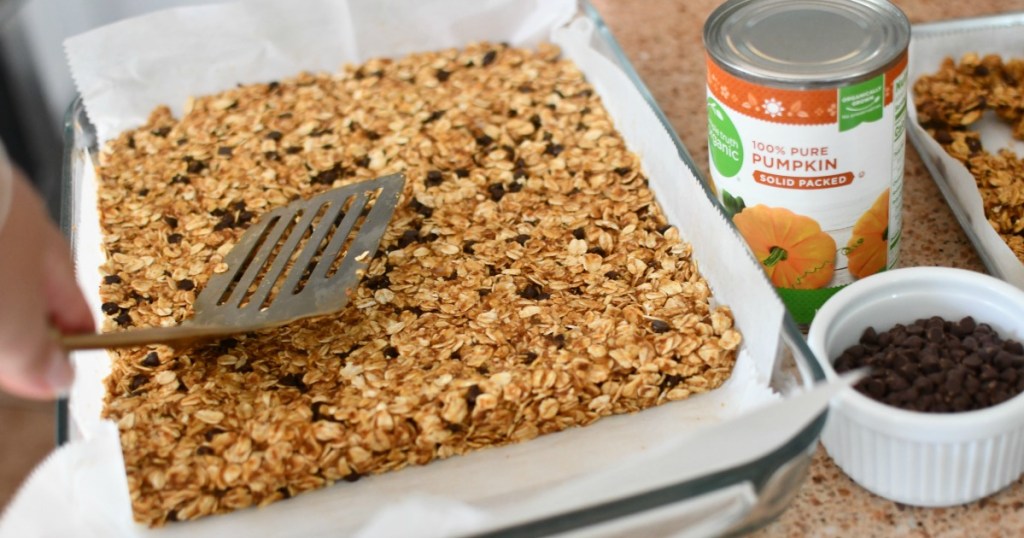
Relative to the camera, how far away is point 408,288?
0.91m

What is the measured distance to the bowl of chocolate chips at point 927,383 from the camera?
697 mm

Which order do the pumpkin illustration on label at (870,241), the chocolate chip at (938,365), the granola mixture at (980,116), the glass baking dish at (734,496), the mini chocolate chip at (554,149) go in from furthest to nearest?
the mini chocolate chip at (554,149)
the granola mixture at (980,116)
the pumpkin illustration on label at (870,241)
the chocolate chip at (938,365)
the glass baking dish at (734,496)

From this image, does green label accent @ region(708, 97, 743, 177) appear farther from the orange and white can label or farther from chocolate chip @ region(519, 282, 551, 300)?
chocolate chip @ region(519, 282, 551, 300)

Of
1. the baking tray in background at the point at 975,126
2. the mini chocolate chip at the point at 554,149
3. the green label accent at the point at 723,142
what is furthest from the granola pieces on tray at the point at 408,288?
the baking tray in background at the point at 975,126

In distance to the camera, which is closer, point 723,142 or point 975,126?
point 723,142

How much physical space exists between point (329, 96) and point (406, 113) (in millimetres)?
100

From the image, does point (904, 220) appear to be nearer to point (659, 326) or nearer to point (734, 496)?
point (659, 326)

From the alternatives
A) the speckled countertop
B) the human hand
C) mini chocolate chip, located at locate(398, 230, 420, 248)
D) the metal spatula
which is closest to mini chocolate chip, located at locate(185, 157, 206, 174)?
the metal spatula

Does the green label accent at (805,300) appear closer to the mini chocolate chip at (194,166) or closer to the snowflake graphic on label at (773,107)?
the snowflake graphic on label at (773,107)

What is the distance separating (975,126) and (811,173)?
38cm

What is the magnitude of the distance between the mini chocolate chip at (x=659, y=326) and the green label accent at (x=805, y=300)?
3.6 inches

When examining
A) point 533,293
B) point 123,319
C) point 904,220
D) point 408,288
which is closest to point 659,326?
point 533,293

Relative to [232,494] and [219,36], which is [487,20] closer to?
[219,36]

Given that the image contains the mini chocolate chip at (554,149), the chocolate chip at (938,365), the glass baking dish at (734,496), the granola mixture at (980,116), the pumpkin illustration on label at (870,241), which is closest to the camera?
the glass baking dish at (734,496)
